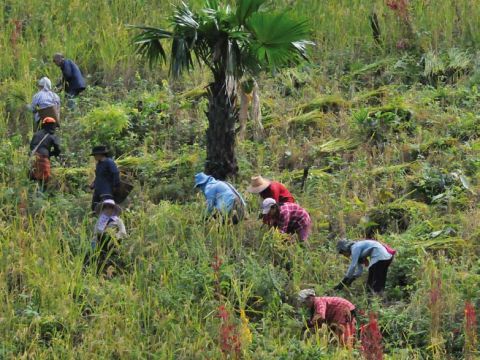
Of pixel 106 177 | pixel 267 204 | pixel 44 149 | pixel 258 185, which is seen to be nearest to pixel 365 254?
pixel 267 204

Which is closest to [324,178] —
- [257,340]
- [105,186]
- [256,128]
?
[256,128]

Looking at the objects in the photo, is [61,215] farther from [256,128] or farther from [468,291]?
[468,291]

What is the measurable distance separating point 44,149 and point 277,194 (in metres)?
2.86

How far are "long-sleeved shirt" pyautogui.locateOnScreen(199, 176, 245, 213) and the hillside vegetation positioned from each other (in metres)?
0.22

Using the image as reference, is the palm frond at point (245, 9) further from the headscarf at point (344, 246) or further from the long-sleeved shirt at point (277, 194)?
the headscarf at point (344, 246)

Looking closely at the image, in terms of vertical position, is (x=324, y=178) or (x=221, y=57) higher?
(x=221, y=57)

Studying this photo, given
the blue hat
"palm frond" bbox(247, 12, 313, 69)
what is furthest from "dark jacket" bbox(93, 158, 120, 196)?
"palm frond" bbox(247, 12, 313, 69)

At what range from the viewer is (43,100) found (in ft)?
46.2

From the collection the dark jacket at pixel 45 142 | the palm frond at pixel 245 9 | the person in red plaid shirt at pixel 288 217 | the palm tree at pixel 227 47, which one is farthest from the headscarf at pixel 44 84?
the person in red plaid shirt at pixel 288 217

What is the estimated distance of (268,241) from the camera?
1140cm

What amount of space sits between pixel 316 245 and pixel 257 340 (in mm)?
1969

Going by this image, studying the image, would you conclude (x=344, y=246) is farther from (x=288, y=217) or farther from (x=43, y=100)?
(x=43, y=100)

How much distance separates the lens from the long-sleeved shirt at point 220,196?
38.4ft

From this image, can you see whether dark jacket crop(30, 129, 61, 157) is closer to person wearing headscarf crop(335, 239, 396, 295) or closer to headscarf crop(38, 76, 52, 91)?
headscarf crop(38, 76, 52, 91)
